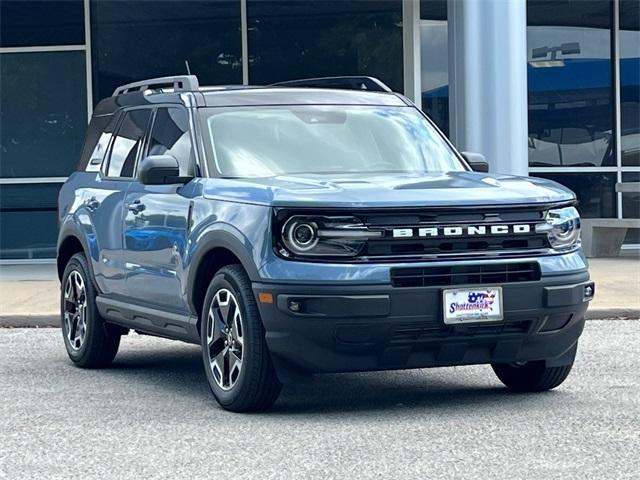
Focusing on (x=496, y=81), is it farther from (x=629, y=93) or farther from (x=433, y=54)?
(x=629, y=93)

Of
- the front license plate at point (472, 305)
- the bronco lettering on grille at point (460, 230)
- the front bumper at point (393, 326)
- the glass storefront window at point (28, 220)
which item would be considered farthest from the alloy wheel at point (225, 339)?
the glass storefront window at point (28, 220)

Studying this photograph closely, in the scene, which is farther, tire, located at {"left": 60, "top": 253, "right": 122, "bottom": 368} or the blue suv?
tire, located at {"left": 60, "top": 253, "right": 122, "bottom": 368}

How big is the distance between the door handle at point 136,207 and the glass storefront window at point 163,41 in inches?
408

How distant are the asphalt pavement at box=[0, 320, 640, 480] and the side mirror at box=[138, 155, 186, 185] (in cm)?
127

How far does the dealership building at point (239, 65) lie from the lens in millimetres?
18922

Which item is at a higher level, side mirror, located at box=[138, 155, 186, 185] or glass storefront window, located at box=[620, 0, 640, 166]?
glass storefront window, located at box=[620, 0, 640, 166]

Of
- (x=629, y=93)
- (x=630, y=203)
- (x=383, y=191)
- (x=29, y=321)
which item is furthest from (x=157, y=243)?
(x=629, y=93)

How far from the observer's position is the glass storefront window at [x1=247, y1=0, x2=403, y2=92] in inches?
743

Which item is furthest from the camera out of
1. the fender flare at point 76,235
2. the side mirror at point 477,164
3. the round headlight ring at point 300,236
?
the fender flare at point 76,235

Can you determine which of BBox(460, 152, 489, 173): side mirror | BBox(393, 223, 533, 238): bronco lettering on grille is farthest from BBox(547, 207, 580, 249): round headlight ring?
BBox(460, 152, 489, 173): side mirror

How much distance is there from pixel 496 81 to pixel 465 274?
7.90m

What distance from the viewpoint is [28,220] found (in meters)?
19.0

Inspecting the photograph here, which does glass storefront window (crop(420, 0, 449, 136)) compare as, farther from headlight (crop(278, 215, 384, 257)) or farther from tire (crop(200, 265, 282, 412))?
headlight (crop(278, 215, 384, 257))

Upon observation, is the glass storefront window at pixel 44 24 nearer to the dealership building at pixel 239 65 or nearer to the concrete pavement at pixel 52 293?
the dealership building at pixel 239 65
